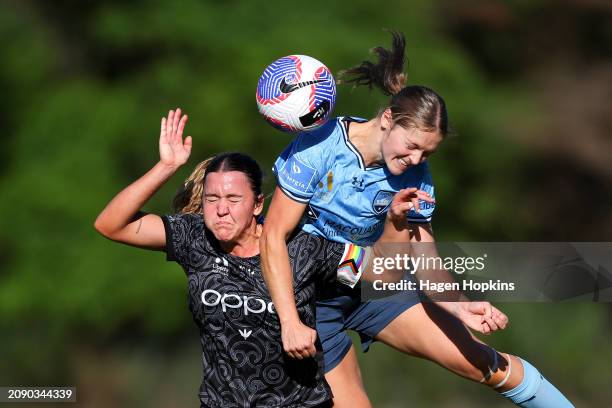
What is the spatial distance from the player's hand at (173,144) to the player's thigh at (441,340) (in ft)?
3.63

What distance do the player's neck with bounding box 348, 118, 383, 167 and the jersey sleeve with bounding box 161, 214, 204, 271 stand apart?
2.21 ft

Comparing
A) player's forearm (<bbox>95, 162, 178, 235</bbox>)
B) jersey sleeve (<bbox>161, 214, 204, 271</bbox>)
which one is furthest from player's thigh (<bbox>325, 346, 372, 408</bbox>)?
player's forearm (<bbox>95, 162, 178, 235</bbox>)

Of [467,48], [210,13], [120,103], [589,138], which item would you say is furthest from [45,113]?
A: [589,138]

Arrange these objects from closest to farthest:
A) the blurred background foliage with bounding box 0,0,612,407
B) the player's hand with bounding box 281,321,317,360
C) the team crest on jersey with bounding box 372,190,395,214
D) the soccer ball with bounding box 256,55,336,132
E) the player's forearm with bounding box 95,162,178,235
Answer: the player's hand with bounding box 281,321,317,360
the soccer ball with bounding box 256,55,336,132
the player's forearm with bounding box 95,162,178,235
the team crest on jersey with bounding box 372,190,395,214
the blurred background foliage with bounding box 0,0,612,407

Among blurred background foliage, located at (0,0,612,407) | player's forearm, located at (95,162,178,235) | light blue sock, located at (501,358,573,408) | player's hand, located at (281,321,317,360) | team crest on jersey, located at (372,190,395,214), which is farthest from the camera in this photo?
blurred background foliage, located at (0,0,612,407)

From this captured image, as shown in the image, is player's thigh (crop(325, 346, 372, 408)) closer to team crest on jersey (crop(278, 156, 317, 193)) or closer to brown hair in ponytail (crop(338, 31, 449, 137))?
team crest on jersey (crop(278, 156, 317, 193))

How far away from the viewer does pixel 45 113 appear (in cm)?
1238

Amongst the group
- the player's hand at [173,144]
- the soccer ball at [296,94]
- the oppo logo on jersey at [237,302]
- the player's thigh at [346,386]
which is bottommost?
the player's thigh at [346,386]

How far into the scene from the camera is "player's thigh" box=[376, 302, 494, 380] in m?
4.51

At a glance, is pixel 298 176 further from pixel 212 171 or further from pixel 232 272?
pixel 232 272

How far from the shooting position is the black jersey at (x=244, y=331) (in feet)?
13.5

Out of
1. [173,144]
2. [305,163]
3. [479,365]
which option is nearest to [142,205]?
[173,144]

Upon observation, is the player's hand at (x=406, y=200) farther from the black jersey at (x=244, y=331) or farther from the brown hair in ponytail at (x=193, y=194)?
the brown hair in ponytail at (x=193, y=194)

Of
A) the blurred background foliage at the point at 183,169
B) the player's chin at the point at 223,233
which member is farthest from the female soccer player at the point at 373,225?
the blurred background foliage at the point at 183,169
